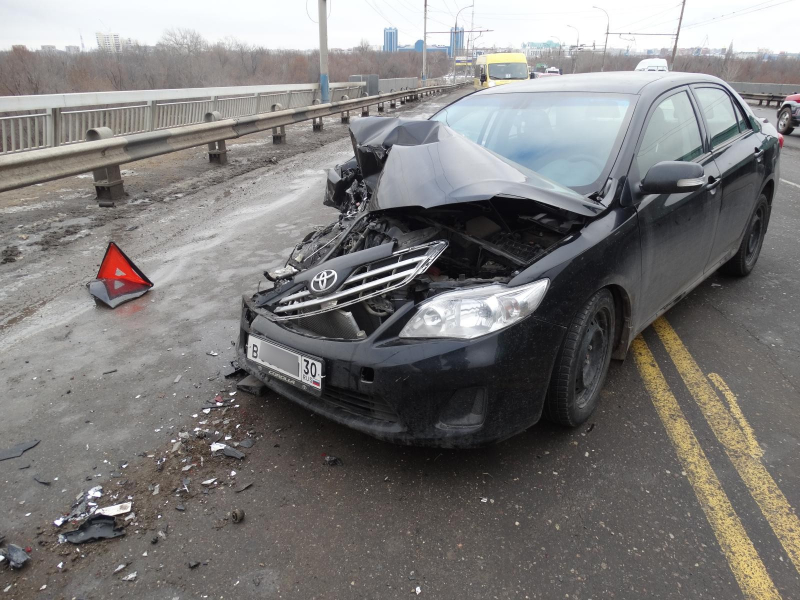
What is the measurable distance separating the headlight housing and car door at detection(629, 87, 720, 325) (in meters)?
1.05

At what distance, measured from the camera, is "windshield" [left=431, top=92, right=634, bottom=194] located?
3.32m

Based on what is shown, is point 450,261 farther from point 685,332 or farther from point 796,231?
point 796,231

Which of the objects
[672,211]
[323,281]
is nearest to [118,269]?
[323,281]

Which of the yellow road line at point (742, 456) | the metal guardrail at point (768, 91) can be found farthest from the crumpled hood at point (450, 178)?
the metal guardrail at point (768, 91)

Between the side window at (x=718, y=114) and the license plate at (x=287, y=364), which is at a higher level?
the side window at (x=718, y=114)

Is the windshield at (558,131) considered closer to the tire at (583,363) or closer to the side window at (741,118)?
the tire at (583,363)

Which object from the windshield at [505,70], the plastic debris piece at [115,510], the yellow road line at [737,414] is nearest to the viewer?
the plastic debris piece at [115,510]

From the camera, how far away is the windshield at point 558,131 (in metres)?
3.32

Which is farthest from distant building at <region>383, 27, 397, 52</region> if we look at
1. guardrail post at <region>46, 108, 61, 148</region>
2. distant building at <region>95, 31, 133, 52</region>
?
guardrail post at <region>46, 108, 61, 148</region>

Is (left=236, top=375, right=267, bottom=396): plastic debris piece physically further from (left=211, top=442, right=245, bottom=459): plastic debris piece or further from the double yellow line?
the double yellow line

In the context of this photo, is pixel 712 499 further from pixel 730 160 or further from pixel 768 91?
pixel 768 91

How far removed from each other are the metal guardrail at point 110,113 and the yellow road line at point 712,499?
7.73 metres

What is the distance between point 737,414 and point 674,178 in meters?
1.37

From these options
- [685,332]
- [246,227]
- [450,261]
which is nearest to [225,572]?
[450,261]
